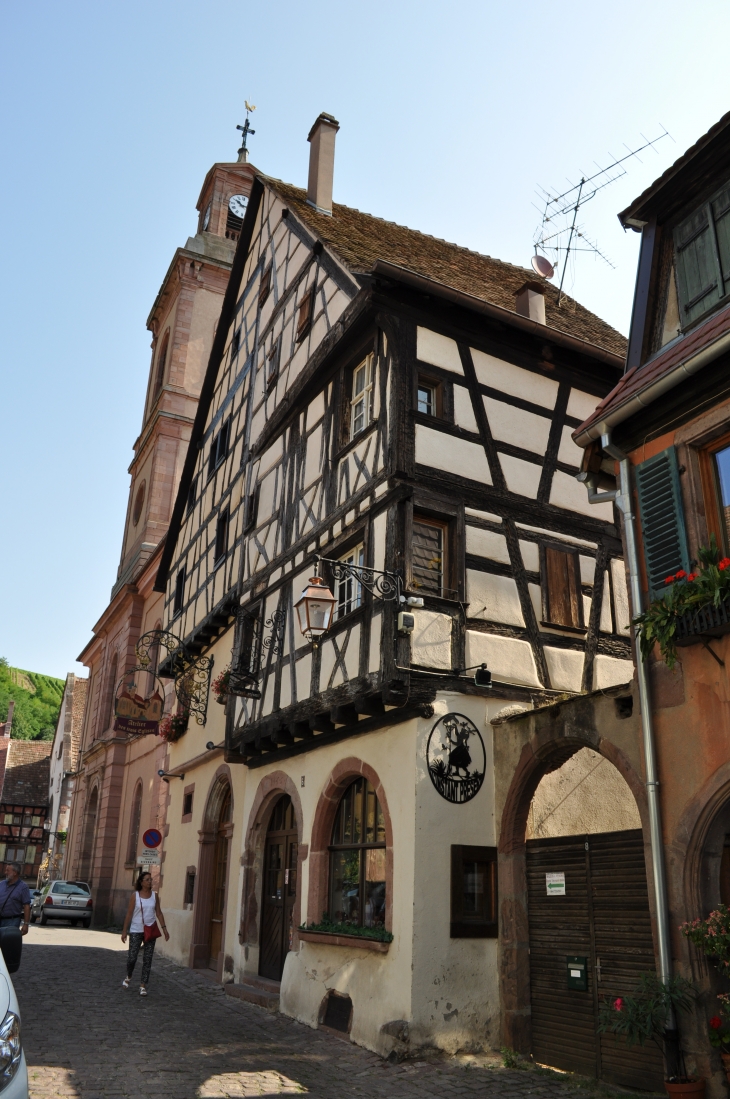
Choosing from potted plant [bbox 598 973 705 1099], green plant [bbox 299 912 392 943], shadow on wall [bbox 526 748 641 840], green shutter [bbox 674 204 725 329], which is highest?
green shutter [bbox 674 204 725 329]

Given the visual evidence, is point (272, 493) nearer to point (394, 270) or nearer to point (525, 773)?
point (394, 270)

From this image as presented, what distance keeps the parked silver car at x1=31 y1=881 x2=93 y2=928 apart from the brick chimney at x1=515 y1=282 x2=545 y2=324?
22298 millimetres

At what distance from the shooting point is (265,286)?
17.4 metres

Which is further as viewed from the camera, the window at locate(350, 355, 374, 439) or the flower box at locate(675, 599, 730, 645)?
the window at locate(350, 355, 374, 439)

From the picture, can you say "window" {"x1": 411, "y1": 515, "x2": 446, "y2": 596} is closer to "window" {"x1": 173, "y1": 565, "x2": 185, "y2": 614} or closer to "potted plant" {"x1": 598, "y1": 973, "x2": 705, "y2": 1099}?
"potted plant" {"x1": 598, "y1": 973, "x2": 705, "y2": 1099}

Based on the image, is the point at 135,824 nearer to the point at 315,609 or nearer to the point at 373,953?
the point at 373,953

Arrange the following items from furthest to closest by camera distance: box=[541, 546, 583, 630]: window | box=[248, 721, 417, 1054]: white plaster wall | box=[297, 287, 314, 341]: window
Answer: box=[297, 287, 314, 341]: window
box=[541, 546, 583, 630]: window
box=[248, 721, 417, 1054]: white plaster wall

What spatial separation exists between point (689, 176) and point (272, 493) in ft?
26.5

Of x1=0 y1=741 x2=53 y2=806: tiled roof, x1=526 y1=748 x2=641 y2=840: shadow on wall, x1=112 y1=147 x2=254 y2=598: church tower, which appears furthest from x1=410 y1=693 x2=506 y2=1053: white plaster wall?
x1=0 y1=741 x2=53 y2=806: tiled roof

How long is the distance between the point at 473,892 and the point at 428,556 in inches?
142

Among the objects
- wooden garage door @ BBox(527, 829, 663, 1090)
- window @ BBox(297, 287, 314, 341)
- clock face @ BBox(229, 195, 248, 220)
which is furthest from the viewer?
clock face @ BBox(229, 195, 248, 220)

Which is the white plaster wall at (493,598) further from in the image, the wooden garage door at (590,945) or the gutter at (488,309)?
the gutter at (488,309)

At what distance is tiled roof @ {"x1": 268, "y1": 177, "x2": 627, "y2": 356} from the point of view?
45.3 ft

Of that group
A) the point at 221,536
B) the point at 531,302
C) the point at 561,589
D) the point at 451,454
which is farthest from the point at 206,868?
the point at 531,302
